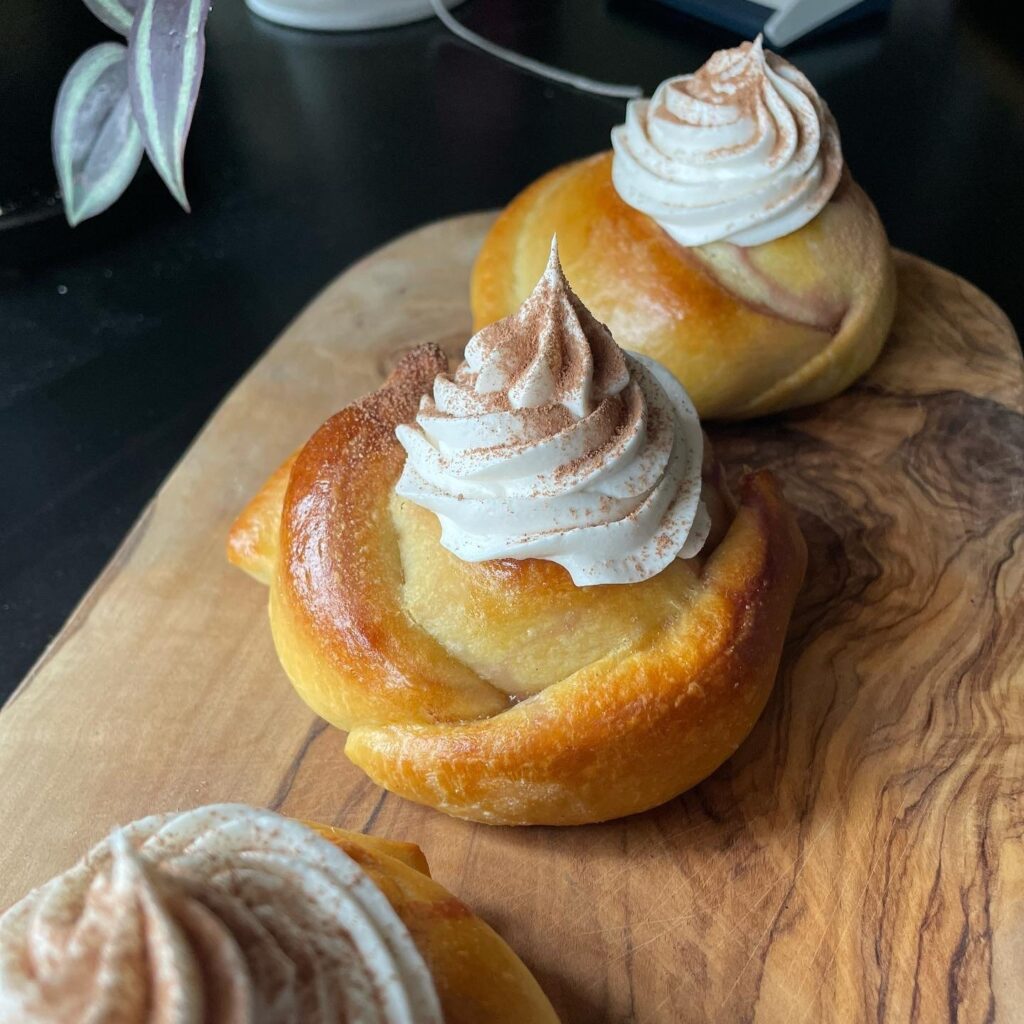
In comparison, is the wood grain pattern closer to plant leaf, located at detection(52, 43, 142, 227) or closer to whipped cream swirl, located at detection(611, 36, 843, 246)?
whipped cream swirl, located at detection(611, 36, 843, 246)

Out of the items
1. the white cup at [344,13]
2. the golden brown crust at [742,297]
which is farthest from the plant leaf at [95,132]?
the golden brown crust at [742,297]

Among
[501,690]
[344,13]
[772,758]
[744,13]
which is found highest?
[344,13]

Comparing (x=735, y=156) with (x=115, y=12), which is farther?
(x=735, y=156)

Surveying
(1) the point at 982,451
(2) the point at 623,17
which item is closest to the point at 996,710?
(1) the point at 982,451

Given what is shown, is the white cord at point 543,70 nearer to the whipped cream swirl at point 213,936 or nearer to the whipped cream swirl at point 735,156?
the whipped cream swirl at point 735,156

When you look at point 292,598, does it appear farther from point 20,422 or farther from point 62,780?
point 20,422

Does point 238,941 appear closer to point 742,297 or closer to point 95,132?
point 95,132

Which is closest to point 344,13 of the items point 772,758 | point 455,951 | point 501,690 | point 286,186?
point 286,186
